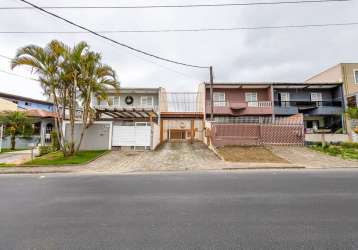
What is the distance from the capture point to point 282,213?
373cm

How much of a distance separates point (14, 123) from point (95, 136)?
825cm

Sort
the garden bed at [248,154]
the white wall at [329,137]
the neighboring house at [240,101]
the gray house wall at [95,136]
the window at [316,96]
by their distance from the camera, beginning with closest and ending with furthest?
1. the garden bed at [248,154]
2. the gray house wall at [95,136]
3. the white wall at [329,137]
4. the neighboring house at [240,101]
5. the window at [316,96]

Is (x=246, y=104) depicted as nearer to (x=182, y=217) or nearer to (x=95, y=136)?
(x=95, y=136)

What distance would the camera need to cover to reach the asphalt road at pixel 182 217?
8.89 feet

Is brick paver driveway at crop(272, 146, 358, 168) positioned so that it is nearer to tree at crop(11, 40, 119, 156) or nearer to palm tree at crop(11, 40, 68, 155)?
tree at crop(11, 40, 119, 156)

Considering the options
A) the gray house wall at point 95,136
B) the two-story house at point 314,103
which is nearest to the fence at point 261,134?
the two-story house at point 314,103

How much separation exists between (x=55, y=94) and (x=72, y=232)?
37.3 feet

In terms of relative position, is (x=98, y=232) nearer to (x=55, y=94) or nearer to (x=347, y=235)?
(x=347, y=235)

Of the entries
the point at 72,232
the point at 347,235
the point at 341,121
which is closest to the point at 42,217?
the point at 72,232

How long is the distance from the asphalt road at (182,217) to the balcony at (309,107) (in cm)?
1762

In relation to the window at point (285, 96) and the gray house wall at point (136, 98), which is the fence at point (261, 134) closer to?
the window at point (285, 96)

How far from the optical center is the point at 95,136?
15852 millimetres

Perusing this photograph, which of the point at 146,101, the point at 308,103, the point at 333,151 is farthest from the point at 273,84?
the point at 146,101

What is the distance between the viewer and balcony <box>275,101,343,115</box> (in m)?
21.2
